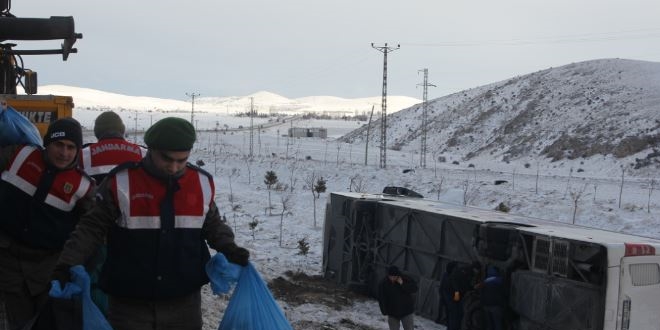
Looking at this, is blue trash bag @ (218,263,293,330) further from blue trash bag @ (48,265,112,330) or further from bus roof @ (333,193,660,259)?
bus roof @ (333,193,660,259)

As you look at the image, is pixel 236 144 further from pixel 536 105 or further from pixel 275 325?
pixel 275 325

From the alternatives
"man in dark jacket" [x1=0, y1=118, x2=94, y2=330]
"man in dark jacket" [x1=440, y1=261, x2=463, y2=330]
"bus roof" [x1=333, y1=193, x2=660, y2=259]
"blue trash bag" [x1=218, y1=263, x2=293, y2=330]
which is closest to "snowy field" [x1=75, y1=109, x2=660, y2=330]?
A: "man in dark jacket" [x1=440, y1=261, x2=463, y2=330]

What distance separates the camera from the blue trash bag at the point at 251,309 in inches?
133

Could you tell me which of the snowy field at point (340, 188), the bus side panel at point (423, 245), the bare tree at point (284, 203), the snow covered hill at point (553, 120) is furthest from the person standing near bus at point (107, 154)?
the snow covered hill at point (553, 120)

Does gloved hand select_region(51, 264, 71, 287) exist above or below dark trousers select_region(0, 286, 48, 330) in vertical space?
above

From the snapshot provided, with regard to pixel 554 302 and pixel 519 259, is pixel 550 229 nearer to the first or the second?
pixel 519 259

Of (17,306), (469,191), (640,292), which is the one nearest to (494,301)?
(640,292)

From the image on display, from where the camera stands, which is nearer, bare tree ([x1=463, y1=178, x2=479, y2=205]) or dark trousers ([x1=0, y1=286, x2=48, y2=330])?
dark trousers ([x1=0, y1=286, x2=48, y2=330])

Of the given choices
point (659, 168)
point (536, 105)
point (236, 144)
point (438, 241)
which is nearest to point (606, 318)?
point (438, 241)

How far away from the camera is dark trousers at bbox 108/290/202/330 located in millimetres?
3191

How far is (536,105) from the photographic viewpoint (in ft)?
194

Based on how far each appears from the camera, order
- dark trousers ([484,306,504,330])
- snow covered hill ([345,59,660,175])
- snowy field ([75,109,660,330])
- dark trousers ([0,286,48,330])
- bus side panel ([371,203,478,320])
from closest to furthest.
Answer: dark trousers ([0,286,48,330])
dark trousers ([484,306,504,330])
bus side panel ([371,203,478,320])
snowy field ([75,109,660,330])
snow covered hill ([345,59,660,175])

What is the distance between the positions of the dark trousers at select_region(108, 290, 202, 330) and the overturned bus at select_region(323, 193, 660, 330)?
435 cm

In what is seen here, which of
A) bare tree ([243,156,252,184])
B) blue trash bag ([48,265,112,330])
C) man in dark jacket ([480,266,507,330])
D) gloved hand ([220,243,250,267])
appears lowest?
man in dark jacket ([480,266,507,330])
